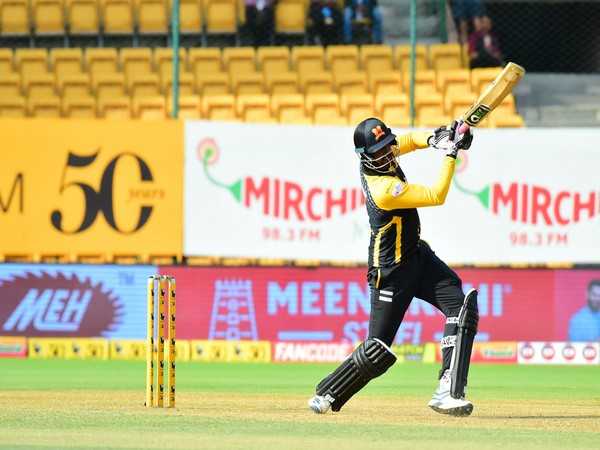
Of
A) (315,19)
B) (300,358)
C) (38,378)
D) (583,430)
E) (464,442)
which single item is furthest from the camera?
(315,19)

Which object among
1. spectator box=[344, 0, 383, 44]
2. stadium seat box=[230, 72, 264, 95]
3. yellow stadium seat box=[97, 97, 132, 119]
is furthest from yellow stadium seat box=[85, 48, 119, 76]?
spectator box=[344, 0, 383, 44]

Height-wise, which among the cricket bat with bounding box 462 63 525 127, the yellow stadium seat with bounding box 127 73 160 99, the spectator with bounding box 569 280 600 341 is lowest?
the spectator with bounding box 569 280 600 341

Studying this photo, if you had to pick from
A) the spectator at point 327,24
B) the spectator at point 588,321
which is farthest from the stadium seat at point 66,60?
the spectator at point 588,321

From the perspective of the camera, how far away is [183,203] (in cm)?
1744

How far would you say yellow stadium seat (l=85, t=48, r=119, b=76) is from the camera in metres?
21.0

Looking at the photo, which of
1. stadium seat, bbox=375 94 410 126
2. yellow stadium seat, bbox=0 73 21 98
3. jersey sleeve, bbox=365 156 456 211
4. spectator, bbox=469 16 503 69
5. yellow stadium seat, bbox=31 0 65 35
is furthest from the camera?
yellow stadium seat, bbox=31 0 65 35

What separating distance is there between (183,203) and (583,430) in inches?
353

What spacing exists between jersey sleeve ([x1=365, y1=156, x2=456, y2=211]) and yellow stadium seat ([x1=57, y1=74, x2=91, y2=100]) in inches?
439

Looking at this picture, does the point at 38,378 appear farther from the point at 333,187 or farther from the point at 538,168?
the point at 538,168

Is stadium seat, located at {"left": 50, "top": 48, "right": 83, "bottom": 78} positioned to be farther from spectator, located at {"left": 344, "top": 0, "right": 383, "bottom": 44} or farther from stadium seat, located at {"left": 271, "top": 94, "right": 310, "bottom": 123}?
spectator, located at {"left": 344, "top": 0, "right": 383, "bottom": 44}

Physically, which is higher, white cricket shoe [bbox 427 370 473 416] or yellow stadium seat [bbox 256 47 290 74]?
yellow stadium seat [bbox 256 47 290 74]

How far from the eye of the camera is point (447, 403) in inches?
392

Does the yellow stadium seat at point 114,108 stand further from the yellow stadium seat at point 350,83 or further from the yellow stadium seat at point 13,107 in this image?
the yellow stadium seat at point 350,83

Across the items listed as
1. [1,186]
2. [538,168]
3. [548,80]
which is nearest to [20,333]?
[1,186]
